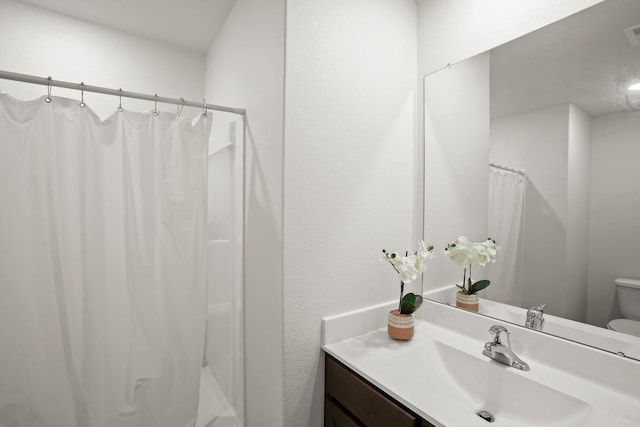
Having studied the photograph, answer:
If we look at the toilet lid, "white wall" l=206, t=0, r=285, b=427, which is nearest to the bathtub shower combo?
"white wall" l=206, t=0, r=285, b=427

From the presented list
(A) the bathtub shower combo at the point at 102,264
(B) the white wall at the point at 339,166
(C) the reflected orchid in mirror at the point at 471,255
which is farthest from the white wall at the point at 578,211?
(A) the bathtub shower combo at the point at 102,264

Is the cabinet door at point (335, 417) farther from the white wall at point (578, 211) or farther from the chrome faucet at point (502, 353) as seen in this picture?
the white wall at point (578, 211)

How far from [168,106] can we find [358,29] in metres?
1.59

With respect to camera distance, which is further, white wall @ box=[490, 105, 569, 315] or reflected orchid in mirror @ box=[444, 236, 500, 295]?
reflected orchid in mirror @ box=[444, 236, 500, 295]

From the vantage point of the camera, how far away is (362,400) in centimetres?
101

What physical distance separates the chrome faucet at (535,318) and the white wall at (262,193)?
971 millimetres

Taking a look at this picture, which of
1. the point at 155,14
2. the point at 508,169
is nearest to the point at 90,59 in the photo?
the point at 155,14

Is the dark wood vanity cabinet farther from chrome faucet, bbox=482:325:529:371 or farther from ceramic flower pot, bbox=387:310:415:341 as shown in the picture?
chrome faucet, bbox=482:325:529:371

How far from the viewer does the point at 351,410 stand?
1066 mm

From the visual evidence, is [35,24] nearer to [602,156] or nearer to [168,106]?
[168,106]

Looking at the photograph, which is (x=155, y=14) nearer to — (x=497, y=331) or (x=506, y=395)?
(x=497, y=331)

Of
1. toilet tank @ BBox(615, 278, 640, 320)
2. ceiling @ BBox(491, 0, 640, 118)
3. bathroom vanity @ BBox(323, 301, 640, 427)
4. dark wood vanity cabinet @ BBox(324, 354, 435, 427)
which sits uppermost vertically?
ceiling @ BBox(491, 0, 640, 118)

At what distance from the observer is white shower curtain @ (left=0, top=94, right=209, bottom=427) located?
1102mm

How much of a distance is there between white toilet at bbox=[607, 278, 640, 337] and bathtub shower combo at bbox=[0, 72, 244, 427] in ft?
5.13
